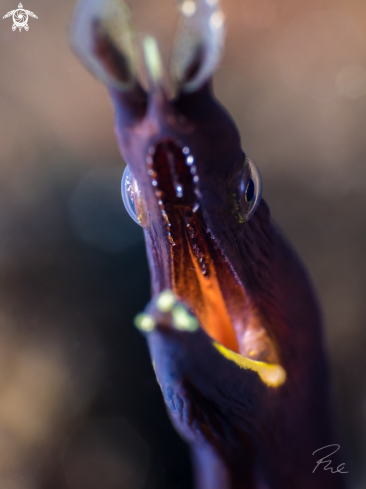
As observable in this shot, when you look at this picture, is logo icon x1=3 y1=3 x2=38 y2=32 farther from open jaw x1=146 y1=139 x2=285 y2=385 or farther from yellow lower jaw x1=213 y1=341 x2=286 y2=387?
yellow lower jaw x1=213 y1=341 x2=286 y2=387

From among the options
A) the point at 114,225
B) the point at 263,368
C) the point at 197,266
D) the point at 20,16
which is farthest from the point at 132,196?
the point at 20,16

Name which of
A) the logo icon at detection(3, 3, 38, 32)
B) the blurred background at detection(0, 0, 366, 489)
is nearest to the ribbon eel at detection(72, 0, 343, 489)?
the blurred background at detection(0, 0, 366, 489)

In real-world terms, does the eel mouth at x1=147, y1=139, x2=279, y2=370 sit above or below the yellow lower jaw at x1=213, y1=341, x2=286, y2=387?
above

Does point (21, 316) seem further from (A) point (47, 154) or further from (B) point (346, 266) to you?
(B) point (346, 266)

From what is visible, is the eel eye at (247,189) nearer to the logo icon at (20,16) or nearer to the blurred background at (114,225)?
the blurred background at (114,225)

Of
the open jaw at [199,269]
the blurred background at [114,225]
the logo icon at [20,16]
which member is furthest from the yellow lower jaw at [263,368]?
the logo icon at [20,16]

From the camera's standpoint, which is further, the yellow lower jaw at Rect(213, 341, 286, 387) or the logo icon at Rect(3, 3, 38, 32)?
the logo icon at Rect(3, 3, 38, 32)
